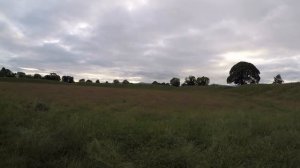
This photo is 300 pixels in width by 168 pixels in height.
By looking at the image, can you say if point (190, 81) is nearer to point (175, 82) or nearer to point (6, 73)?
point (175, 82)

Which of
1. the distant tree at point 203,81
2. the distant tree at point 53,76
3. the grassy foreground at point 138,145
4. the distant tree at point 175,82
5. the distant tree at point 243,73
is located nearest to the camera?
the grassy foreground at point 138,145

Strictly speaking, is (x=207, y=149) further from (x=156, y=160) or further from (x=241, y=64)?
(x=241, y=64)

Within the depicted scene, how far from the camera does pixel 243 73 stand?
89562 mm

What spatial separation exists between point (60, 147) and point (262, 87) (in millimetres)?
55954

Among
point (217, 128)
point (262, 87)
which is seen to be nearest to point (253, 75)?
point (262, 87)

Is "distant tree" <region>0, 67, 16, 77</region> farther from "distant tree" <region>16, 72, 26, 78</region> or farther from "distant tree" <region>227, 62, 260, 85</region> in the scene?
"distant tree" <region>227, 62, 260, 85</region>

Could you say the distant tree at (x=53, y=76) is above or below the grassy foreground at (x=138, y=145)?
above

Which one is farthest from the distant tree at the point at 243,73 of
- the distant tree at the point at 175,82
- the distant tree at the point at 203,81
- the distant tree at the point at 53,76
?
the distant tree at the point at 53,76

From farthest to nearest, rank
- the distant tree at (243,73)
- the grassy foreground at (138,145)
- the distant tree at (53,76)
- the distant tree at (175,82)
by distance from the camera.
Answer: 1. the distant tree at (175,82)
2. the distant tree at (53,76)
3. the distant tree at (243,73)
4. the grassy foreground at (138,145)

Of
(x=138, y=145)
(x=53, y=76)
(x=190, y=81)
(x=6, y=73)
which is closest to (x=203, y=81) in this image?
(x=190, y=81)

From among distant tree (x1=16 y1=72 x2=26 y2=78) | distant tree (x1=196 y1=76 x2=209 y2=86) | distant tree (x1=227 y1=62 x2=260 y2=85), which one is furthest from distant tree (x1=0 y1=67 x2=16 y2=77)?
distant tree (x1=227 y1=62 x2=260 y2=85)

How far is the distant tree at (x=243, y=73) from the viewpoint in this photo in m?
89.2

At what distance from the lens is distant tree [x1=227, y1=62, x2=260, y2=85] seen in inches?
3514

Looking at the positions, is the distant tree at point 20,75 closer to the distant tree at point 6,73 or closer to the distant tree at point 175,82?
the distant tree at point 6,73
